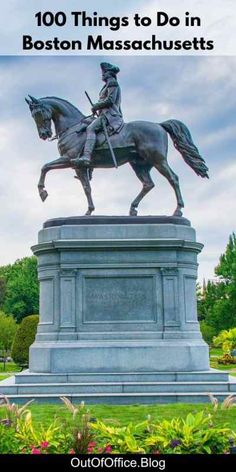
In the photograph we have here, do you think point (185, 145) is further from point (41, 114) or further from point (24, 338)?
point (24, 338)

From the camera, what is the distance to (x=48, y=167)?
17000 millimetres

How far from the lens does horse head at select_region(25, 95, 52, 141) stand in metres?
16.8

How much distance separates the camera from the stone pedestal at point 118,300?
15.3 metres

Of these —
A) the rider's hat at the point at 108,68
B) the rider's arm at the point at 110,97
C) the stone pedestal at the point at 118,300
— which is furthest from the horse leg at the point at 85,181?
the rider's hat at the point at 108,68

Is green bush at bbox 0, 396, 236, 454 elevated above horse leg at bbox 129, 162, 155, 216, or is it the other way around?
horse leg at bbox 129, 162, 155, 216

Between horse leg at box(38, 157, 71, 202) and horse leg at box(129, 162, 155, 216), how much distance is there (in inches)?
76.6

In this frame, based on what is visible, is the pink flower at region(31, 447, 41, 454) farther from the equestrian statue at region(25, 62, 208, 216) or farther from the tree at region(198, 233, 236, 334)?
the tree at region(198, 233, 236, 334)

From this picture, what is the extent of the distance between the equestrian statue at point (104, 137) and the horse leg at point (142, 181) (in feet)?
1.08

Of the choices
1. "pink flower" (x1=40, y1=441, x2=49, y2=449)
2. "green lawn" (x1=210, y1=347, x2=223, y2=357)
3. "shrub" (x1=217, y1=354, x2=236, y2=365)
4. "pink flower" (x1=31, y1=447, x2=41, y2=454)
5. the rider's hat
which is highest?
the rider's hat

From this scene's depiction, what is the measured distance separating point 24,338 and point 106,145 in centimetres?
1754

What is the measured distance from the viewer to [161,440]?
610 centimetres

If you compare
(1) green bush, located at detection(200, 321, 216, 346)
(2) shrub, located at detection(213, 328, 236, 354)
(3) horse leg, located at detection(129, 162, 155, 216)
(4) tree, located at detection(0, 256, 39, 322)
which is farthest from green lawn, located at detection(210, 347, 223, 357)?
(3) horse leg, located at detection(129, 162, 155, 216)

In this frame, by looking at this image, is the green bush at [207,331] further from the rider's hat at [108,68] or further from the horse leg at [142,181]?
the rider's hat at [108,68]
